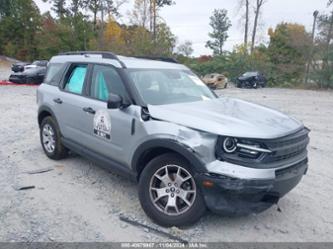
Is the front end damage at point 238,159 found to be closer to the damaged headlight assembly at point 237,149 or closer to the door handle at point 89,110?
the damaged headlight assembly at point 237,149

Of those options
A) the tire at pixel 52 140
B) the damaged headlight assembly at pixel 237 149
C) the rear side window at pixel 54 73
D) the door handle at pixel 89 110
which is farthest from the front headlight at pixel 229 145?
the rear side window at pixel 54 73

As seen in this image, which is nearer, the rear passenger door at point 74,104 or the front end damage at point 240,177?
the front end damage at point 240,177

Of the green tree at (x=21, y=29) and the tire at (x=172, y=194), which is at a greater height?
the green tree at (x=21, y=29)

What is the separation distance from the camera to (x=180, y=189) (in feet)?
11.0

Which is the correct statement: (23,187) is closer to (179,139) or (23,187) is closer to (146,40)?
(179,139)

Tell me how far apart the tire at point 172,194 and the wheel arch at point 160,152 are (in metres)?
0.10

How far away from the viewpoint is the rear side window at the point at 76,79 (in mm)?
4703

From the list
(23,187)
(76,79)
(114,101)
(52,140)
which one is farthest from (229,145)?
(52,140)

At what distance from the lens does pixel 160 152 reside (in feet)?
11.5

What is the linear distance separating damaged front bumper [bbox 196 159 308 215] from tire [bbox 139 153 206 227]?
17cm

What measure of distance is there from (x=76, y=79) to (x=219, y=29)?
6356cm

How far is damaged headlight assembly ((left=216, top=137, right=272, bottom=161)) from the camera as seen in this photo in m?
3.04


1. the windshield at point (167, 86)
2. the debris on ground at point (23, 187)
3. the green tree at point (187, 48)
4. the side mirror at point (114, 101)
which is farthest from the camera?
the green tree at point (187, 48)

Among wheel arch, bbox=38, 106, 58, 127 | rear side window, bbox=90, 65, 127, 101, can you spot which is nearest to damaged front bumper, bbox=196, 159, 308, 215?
rear side window, bbox=90, 65, 127, 101
